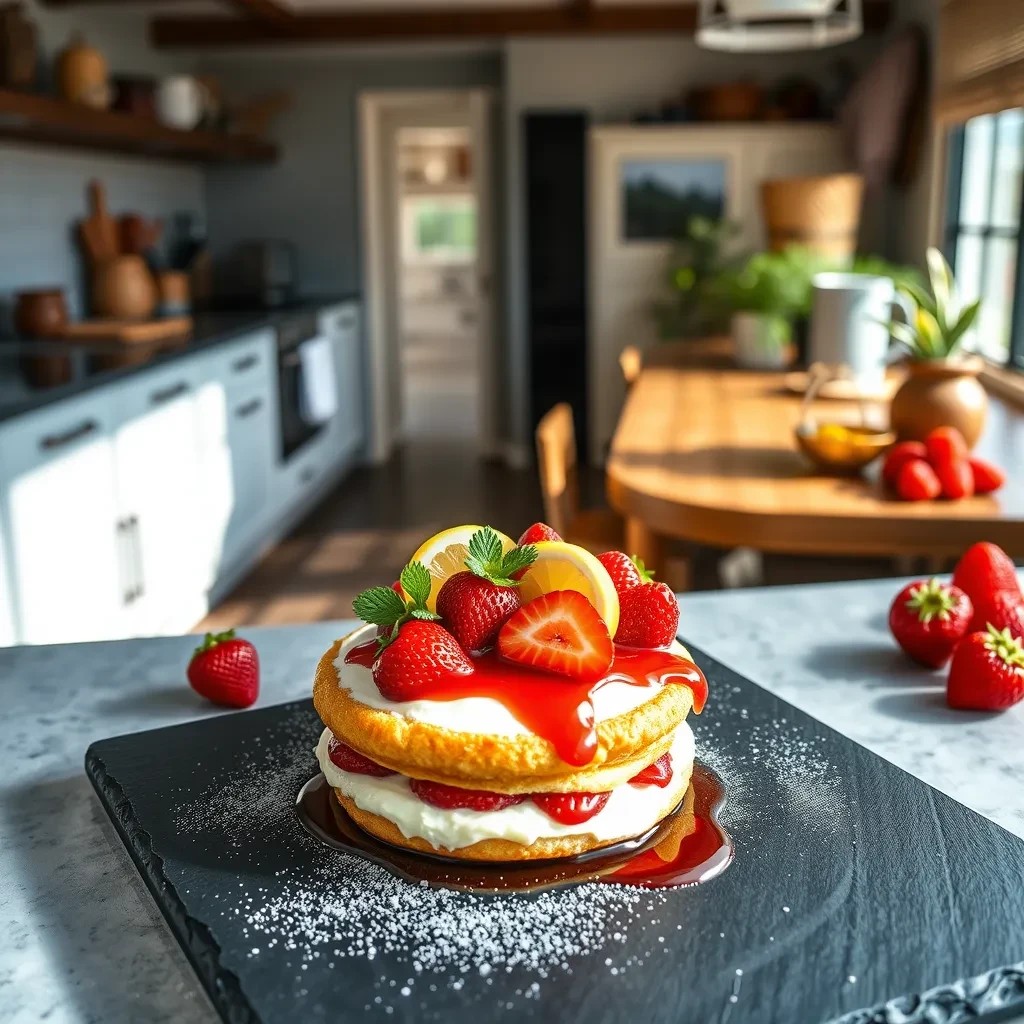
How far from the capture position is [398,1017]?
649mm

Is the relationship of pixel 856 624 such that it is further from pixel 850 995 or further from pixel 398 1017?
pixel 398 1017

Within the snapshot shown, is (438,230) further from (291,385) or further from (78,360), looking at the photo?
(78,360)

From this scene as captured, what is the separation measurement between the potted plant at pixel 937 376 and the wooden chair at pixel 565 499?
62 cm

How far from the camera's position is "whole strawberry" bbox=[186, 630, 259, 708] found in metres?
1.11

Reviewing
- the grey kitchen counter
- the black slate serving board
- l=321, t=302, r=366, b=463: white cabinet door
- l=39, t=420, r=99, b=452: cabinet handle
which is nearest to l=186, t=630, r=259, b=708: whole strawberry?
the grey kitchen counter

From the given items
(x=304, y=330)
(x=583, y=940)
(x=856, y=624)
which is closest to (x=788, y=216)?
(x=304, y=330)

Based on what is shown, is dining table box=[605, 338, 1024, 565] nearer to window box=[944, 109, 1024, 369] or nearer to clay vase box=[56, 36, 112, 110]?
window box=[944, 109, 1024, 369]

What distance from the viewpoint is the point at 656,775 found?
0.90 metres

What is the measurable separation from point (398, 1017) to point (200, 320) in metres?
4.64

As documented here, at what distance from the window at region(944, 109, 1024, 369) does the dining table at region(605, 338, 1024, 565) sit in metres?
1.18

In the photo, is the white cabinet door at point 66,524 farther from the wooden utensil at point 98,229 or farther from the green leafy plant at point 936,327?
the wooden utensil at point 98,229

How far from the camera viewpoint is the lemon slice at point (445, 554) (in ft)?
3.12

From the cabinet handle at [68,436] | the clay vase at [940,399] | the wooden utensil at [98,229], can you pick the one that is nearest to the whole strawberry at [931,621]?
the clay vase at [940,399]

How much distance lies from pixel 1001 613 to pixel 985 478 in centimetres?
113
